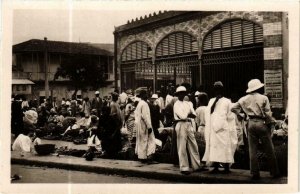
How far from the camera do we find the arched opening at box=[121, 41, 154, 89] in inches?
603

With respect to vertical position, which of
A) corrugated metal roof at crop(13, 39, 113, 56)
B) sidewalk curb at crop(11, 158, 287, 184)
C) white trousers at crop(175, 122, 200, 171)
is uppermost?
corrugated metal roof at crop(13, 39, 113, 56)

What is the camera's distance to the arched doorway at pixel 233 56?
1142cm

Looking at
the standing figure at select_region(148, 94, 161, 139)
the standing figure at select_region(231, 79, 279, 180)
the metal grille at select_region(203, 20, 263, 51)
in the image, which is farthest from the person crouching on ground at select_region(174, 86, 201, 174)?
the metal grille at select_region(203, 20, 263, 51)

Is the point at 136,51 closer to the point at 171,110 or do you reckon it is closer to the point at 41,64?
the point at 171,110

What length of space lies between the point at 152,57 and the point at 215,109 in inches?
330


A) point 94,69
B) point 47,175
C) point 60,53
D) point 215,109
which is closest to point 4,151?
point 47,175

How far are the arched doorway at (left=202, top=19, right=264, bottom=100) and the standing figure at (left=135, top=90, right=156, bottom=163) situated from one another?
4.43 metres

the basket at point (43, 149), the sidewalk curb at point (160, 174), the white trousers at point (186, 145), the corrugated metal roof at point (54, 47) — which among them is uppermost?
the corrugated metal roof at point (54, 47)

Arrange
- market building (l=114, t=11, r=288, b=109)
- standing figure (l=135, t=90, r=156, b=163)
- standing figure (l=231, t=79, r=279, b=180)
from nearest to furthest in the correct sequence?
Answer: standing figure (l=231, t=79, r=279, b=180) < standing figure (l=135, t=90, r=156, b=163) < market building (l=114, t=11, r=288, b=109)

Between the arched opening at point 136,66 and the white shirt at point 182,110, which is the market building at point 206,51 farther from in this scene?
the white shirt at point 182,110

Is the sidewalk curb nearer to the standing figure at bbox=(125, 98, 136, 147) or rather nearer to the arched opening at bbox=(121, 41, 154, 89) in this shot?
the standing figure at bbox=(125, 98, 136, 147)

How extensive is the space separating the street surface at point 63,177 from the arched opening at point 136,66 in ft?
25.4

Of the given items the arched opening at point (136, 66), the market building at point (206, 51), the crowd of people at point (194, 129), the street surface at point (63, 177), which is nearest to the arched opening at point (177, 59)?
the market building at point (206, 51)

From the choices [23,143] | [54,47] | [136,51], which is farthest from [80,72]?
[23,143]
